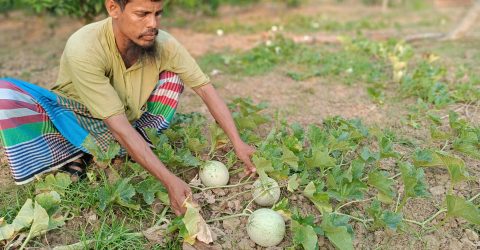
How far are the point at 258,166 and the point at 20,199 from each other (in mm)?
1550

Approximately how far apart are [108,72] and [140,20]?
46 centimetres

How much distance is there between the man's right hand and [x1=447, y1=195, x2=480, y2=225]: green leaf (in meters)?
1.44

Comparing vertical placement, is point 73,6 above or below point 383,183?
above

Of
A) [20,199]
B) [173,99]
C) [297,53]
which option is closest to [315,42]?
[297,53]

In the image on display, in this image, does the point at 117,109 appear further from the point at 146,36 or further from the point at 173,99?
the point at 173,99

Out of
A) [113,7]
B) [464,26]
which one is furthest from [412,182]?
[464,26]

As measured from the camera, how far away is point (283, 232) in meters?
2.60

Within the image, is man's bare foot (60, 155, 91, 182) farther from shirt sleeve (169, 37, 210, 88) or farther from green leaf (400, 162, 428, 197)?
green leaf (400, 162, 428, 197)

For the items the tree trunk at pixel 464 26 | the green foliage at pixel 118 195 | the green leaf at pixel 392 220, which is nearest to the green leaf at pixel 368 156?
the green leaf at pixel 392 220

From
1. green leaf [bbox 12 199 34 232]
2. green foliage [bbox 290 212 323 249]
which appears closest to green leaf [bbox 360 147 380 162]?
green foliage [bbox 290 212 323 249]

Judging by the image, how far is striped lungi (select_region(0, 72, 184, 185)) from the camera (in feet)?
9.21

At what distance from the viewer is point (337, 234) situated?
244 cm

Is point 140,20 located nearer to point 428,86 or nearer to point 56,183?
point 56,183

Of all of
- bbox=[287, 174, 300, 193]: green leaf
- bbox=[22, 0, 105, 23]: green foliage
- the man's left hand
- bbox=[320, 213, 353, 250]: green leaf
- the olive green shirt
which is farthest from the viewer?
bbox=[22, 0, 105, 23]: green foliage
